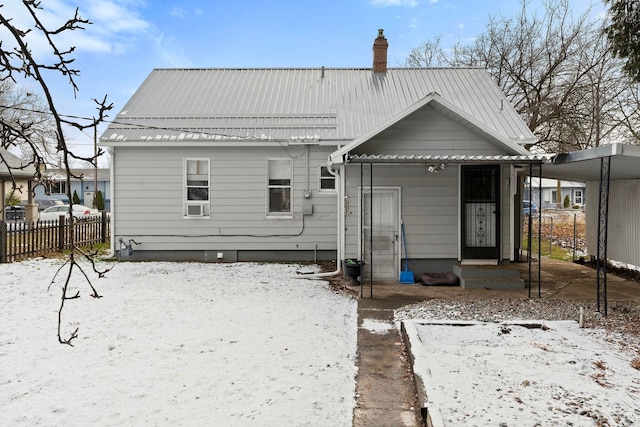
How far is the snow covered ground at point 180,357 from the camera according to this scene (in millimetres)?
3955

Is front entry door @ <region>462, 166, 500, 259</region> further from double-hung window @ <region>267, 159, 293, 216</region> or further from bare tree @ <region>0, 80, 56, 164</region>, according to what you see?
bare tree @ <region>0, 80, 56, 164</region>

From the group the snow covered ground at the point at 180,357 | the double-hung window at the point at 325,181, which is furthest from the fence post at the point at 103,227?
the double-hung window at the point at 325,181

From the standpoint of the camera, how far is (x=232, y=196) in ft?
40.6

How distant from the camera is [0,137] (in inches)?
83.4

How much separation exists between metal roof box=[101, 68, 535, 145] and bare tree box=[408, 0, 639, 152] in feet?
17.6

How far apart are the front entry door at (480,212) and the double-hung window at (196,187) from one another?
22.0ft

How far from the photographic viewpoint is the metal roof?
12.3m

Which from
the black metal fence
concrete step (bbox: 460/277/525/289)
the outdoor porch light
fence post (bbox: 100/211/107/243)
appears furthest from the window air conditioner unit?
concrete step (bbox: 460/277/525/289)

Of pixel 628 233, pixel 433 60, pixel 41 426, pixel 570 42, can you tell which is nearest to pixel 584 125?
pixel 570 42

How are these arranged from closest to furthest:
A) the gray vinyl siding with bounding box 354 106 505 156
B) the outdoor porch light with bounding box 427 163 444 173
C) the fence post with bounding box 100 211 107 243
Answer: the outdoor porch light with bounding box 427 163 444 173, the gray vinyl siding with bounding box 354 106 505 156, the fence post with bounding box 100 211 107 243

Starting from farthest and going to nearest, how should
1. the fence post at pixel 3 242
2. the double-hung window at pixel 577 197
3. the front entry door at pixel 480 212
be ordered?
the double-hung window at pixel 577 197 → the fence post at pixel 3 242 → the front entry door at pixel 480 212

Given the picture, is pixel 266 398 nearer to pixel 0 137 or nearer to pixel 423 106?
pixel 0 137

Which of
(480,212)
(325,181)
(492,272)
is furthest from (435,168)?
(325,181)

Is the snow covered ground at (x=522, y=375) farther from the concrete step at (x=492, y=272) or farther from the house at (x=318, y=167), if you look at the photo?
the house at (x=318, y=167)
